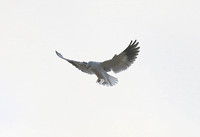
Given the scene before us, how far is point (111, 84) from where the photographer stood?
27781mm

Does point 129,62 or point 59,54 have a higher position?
point 59,54

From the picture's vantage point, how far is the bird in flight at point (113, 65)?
27344mm

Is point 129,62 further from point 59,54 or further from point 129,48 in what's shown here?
point 59,54

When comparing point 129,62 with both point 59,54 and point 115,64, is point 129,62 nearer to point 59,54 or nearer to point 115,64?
point 115,64

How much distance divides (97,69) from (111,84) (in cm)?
72

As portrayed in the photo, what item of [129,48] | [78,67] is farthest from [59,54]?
[129,48]

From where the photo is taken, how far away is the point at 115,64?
27516 millimetres

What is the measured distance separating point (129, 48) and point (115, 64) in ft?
2.23

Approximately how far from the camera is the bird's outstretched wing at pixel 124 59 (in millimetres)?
27328

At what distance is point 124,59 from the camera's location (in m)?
27.4

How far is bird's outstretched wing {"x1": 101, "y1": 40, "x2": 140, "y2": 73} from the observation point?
27.3 meters

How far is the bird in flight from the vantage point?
89.7ft

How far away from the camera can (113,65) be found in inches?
1084

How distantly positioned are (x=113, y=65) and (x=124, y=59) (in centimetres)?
40
